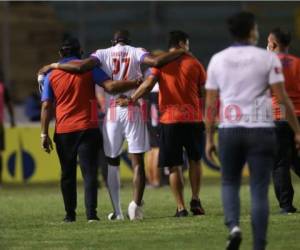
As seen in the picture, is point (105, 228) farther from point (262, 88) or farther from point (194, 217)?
point (262, 88)

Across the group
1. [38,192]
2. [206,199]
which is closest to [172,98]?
[206,199]

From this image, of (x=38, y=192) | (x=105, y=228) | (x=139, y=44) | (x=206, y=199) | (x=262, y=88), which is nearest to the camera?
(x=262, y=88)

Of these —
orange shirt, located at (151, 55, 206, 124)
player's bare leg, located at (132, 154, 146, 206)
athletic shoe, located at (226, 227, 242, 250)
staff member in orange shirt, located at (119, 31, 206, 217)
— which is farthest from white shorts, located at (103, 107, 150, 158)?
athletic shoe, located at (226, 227, 242, 250)

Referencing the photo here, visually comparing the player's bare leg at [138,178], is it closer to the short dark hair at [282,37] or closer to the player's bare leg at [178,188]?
the player's bare leg at [178,188]

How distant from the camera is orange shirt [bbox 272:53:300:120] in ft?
46.5

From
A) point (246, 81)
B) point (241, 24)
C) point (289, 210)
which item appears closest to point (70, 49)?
point (289, 210)

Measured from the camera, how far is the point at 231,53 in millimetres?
10500

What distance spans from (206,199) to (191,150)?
11.2ft

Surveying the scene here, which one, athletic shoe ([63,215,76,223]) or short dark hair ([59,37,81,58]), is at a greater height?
short dark hair ([59,37,81,58])

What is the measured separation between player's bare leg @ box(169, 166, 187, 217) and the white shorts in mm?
497

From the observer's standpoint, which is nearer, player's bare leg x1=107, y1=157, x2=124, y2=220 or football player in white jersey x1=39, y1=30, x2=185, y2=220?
football player in white jersey x1=39, y1=30, x2=185, y2=220

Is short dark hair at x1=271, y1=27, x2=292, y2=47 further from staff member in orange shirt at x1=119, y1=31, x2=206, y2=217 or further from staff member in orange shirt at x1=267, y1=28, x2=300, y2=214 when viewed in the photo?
staff member in orange shirt at x1=119, y1=31, x2=206, y2=217

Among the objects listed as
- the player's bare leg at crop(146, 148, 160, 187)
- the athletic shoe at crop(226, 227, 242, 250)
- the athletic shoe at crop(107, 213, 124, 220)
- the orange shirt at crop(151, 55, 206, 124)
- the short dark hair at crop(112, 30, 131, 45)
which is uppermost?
the short dark hair at crop(112, 30, 131, 45)

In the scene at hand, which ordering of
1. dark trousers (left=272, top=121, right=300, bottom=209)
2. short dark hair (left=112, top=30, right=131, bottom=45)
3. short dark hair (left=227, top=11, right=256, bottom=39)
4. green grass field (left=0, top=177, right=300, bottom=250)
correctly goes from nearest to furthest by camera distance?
short dark hair (left=227, top=11, right=256, bottom=39)
green grass field (left=0, top=177, right=300, bottom=250)
dark trousers (left=272, top=121, right=300, bottom=209)
short dark hair (left=112, top=30, right=131, bottom=45)
